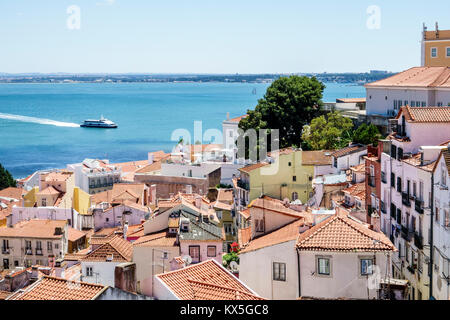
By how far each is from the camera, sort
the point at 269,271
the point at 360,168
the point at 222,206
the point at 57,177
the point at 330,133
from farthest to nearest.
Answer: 1. the point at 57,177
2. the point at 330,133
3. the point at 222,206
4. the point at 360,168
5. the point at 269,271

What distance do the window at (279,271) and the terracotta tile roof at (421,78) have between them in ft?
58.9

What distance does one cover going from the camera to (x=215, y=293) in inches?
278

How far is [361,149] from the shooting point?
22.9m

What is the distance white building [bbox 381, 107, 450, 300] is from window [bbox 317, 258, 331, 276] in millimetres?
3233

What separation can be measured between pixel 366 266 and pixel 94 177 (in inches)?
1236

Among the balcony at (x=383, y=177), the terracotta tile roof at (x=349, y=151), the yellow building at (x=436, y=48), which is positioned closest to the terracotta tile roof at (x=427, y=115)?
the balcony at (x=383, y=177)

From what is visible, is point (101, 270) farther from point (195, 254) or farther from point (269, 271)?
point (269, 271)

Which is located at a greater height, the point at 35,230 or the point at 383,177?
the point at 383,177

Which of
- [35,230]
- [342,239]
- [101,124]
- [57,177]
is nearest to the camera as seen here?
[342,239]

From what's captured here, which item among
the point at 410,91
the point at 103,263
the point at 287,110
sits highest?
the point at 410,91

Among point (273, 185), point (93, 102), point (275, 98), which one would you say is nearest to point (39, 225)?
point (273, 185)

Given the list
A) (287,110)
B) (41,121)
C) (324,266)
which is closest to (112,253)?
(324,266)

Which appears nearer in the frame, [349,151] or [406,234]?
[406,234]
